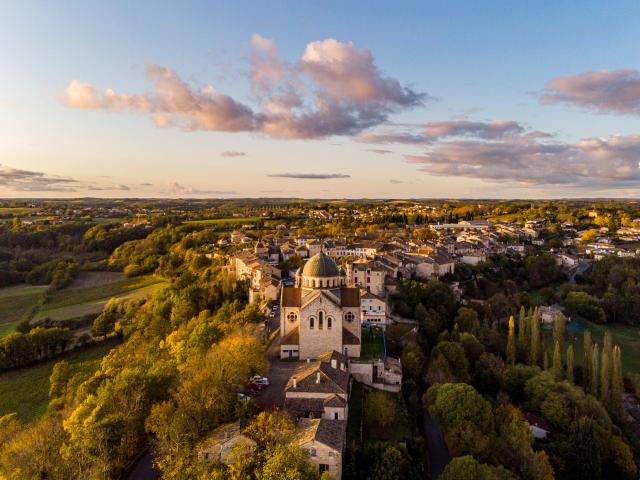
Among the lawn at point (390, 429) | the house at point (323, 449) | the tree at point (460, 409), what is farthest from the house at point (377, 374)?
the house at point (323, 449)

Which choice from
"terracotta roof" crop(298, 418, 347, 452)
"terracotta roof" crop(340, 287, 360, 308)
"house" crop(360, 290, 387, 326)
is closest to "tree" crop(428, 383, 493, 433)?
→ "terracotta roof" crop(298, 418, 347, 452)

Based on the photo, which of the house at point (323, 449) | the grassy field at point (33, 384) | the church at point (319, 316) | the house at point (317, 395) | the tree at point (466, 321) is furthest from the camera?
the tree at point (466, 321)

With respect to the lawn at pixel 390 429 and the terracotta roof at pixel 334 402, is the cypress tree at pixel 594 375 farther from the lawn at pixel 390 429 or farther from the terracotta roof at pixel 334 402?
the terracotta roof at pixel 334 402

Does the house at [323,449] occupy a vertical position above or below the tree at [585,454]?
above

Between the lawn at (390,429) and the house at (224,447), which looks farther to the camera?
the lawn at (390,429)

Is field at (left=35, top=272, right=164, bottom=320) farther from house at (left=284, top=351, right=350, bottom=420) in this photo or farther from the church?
house at (left=284, top=351, right=350, bottom=420)

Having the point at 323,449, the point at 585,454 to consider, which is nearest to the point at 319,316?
the point at 323,449

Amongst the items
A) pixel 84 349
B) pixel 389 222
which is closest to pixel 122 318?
pixel 84 349

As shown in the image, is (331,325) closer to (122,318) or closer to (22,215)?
(122,318)
